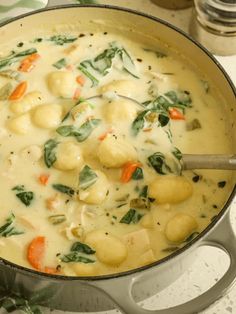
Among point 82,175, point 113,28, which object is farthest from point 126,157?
point 113,28

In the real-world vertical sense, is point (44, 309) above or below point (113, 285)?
below

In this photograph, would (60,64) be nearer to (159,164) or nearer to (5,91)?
(5,91)

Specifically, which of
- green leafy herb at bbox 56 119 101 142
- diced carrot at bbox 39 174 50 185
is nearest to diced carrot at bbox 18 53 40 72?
green leafy herb at bbox 56 119 101 142

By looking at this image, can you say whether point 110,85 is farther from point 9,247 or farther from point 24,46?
point 9,247

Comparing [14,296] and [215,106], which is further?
[215,106]

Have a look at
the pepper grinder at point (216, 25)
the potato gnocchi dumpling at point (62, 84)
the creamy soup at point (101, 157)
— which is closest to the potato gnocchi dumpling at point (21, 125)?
the creamy soup at point (101, 157)

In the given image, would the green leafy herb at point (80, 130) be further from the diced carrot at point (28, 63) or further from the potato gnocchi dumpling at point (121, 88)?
the diced carrot at point (28, 63)

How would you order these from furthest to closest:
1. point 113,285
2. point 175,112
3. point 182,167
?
point 175,112 < point 182,167 < point 113,285
